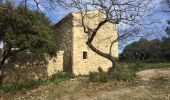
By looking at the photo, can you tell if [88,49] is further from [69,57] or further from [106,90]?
[106,90]

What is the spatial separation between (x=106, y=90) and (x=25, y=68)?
52.3 ft

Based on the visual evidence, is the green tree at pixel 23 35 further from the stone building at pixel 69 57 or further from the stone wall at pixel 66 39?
the stone wall at pixel 66 39

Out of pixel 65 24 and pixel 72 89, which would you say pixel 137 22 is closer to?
pixel 72 89

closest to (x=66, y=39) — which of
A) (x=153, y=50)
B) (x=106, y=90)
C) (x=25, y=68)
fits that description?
(x=25, y=68)

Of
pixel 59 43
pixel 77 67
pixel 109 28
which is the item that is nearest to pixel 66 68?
pixel 77 67

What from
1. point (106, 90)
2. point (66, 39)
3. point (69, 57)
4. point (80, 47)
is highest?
point (66, 39)

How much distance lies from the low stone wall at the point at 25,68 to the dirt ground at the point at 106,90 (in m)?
11.8

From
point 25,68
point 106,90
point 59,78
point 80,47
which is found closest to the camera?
point 106,90

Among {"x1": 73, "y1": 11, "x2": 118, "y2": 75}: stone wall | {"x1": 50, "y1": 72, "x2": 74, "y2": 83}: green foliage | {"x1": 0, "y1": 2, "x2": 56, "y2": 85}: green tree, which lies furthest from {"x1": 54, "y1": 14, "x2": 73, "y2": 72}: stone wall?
{"x1": 50, "y1": 72, "x2": 74, "y2": 83}: green foliage

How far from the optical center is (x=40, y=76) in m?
30.7

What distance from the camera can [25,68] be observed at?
30.3 metres

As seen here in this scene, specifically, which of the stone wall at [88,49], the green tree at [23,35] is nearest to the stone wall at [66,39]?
the stone wall at [88,49]

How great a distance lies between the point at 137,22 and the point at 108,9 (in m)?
1.72

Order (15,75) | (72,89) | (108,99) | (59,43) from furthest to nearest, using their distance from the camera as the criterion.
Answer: (59,43), (15,75), (72,89), (108,99)
